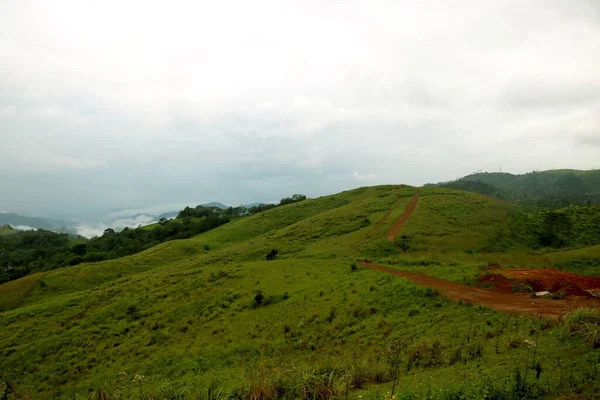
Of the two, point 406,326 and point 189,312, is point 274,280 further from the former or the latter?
point 406,326

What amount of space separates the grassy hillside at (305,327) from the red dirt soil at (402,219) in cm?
114

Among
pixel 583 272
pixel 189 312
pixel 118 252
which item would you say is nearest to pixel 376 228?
pixel 583 272

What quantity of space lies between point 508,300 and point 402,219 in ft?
81.5

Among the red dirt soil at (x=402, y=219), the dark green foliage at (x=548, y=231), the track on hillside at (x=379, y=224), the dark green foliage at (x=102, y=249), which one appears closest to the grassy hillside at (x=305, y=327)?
the track on hillside at (x=379, y=224)

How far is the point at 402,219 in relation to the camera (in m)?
39.3

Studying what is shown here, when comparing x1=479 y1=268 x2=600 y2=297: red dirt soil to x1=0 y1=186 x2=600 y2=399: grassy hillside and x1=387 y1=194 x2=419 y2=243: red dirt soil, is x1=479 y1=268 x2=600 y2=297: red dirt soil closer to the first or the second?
x1=0 y1=186 x2=600 y2=399: grassy hillside

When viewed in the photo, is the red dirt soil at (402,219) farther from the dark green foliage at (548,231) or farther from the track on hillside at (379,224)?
the dark green foliage at (548,231)

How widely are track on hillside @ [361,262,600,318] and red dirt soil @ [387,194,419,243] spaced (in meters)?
14.3

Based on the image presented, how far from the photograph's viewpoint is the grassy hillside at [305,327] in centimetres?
782

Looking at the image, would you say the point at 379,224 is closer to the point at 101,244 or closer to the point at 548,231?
the point at 548,231

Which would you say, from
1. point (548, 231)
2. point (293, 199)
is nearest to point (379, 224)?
point (548, 231)

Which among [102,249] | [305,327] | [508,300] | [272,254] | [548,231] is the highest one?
[102,249]

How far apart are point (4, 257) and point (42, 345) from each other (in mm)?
98000

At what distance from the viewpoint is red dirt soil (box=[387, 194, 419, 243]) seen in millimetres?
33938
